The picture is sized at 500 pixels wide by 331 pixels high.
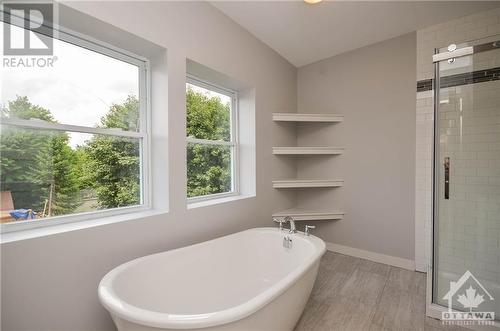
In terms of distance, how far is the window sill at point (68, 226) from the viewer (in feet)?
3.82

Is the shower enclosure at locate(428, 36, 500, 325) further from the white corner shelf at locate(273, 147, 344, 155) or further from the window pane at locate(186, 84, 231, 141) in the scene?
the window pane at locate(186, 84, 231, 141)

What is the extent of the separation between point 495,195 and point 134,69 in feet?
10.4

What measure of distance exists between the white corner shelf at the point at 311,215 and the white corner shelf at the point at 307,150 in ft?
2.49

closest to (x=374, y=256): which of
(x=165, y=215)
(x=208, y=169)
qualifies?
(x=208, y=169)

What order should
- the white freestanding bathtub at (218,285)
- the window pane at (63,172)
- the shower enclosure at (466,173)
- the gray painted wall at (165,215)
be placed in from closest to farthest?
the white freestanding bathtub at (218,285) → the gray painted wall at (165,215) → the window pane at (63,172) → the shower enclosure at (466,173)

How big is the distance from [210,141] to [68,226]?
136cm

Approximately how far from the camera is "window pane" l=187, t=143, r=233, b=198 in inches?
89.9

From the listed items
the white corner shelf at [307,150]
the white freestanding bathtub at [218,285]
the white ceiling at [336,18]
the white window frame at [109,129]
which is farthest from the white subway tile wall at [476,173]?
the white window frame at [109,129]

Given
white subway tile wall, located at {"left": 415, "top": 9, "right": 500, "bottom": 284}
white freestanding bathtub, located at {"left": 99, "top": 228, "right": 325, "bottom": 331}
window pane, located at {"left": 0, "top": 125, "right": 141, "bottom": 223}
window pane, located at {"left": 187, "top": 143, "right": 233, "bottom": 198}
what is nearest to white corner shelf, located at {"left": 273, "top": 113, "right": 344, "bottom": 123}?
window pane, located at {"left": 187, "top": 143, "right": 233, "bottom": 198}

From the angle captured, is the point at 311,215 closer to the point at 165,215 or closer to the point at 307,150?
the point at 307,150

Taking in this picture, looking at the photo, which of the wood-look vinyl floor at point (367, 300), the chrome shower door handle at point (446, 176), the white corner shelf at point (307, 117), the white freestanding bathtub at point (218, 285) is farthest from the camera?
the white corner shelf at point (307, 117)

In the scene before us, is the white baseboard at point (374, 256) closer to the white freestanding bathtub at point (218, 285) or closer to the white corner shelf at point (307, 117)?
the white freestanding bathtub at point (218, 285)

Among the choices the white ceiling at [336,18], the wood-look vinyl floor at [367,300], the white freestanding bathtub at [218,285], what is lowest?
the wood-look vinyl floor at [367,300]

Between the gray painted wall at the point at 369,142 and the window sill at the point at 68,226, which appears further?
the gray painted wall at the point at 369,142
